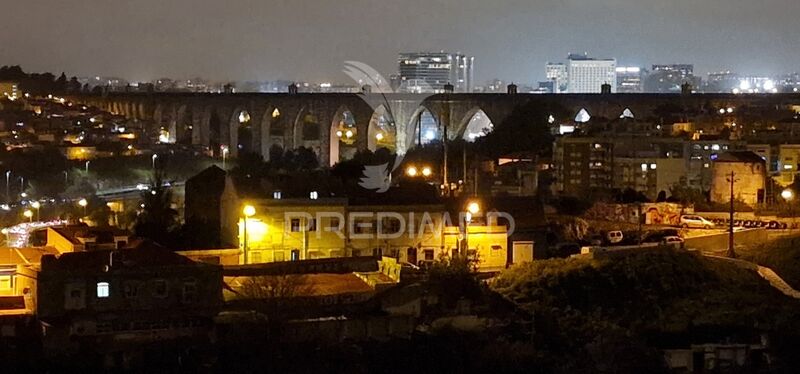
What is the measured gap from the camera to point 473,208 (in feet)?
A: 39.9

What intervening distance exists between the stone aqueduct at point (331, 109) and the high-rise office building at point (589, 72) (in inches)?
526

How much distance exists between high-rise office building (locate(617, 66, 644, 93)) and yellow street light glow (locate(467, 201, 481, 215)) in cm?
3820

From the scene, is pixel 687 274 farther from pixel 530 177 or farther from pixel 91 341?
pixel 530 177

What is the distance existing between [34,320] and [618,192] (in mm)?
9999

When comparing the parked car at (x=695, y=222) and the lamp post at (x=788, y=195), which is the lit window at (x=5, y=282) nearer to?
the parked car at (x=695, y=222)

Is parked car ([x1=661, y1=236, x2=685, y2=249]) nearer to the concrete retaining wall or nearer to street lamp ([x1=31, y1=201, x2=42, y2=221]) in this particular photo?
the concrete retaining wall

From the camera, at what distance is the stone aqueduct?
104ft

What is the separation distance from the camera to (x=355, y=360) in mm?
9266

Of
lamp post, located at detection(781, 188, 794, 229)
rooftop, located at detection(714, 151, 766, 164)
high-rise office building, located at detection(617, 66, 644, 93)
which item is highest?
high-rise office building, located at detection(617, 66, 644, 93)

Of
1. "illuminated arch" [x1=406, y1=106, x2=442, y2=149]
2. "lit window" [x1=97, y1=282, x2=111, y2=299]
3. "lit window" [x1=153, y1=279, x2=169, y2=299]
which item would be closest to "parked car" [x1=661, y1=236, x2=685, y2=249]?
"lit window" [x1=153, y1=279, x2=169, y2=299]

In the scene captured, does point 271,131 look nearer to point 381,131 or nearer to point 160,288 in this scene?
point 381,131

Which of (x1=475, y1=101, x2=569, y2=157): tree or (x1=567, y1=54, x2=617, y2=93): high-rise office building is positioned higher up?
(x1=567, y1=54, x2=617, y2=93): high-rise office building

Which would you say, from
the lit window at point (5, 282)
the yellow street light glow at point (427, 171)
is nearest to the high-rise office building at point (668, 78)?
the yellow street light glow at point (427, 171)

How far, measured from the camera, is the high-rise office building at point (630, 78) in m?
51.2
